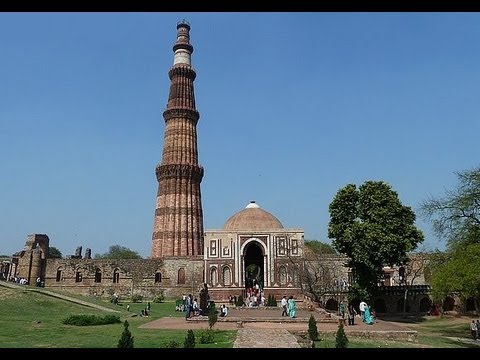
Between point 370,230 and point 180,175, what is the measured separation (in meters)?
20.1

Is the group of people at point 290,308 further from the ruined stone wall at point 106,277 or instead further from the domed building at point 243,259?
the ruined stone wall at point 106,277

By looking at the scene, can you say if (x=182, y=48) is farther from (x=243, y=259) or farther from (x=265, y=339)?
(x=265, y=339)

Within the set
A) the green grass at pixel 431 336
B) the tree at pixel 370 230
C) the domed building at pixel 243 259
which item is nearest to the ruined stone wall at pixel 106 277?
the domed building at pixel 243 259

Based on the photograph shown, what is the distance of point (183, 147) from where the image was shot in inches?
1626

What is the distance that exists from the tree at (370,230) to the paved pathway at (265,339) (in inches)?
364

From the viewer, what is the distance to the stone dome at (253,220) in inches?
1430

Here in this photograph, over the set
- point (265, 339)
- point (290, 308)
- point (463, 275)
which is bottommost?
point (265, 339)

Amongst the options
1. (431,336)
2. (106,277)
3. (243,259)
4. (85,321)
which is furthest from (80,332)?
(106,277)

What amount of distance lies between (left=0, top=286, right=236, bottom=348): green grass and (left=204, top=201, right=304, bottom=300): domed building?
34.0 feet

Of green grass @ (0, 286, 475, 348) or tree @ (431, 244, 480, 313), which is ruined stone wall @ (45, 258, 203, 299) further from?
tree @ (431, 244, 480, 313)

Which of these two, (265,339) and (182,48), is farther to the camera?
(182,48)

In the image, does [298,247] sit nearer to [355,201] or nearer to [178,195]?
[355,201]

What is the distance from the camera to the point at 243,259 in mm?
33906
